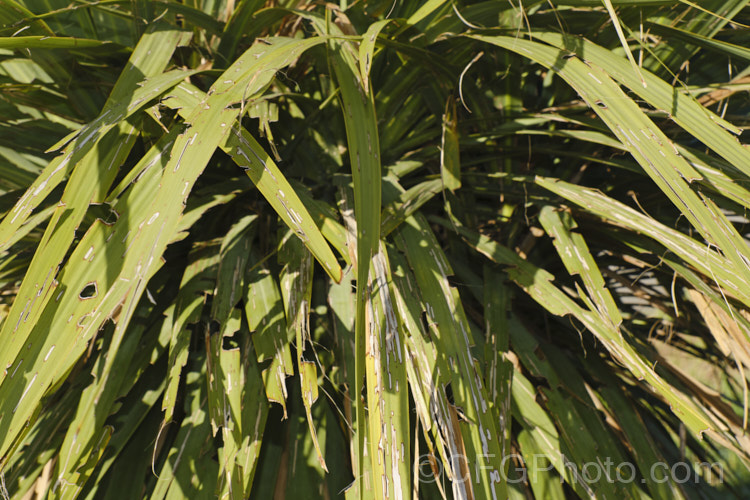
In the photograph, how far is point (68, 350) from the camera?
0.40m

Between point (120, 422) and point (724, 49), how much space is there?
2.93ft

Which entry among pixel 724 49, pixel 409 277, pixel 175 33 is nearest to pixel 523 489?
pixel 409 277

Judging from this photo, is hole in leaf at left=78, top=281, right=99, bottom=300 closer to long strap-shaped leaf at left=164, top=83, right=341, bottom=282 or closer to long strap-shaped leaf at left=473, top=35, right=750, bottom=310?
long strap-shaped leaf at left=164, top=83, right=341, bottom=282

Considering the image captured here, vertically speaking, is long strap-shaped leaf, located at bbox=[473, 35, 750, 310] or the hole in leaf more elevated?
long strap-shaped leaf, located at bbox=[473, 35, 750, 310]

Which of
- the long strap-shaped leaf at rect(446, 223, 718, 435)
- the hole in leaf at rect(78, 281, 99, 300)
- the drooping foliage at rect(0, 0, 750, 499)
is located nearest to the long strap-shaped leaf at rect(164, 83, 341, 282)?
the drooping foliage at rect(0, 0, 750, 499)

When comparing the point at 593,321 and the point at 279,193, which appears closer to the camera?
the point at 279,193

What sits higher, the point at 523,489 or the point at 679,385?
the point at 679,385

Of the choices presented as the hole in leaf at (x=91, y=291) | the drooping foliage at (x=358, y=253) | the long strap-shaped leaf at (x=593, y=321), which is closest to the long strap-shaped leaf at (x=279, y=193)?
the drooping foliage at (x=358, y=253)

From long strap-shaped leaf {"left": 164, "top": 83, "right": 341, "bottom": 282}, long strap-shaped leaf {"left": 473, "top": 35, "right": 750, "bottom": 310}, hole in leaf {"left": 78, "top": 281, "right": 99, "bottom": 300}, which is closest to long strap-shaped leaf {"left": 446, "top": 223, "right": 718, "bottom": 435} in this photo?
long strap-shaped leaf {"left": 473, "top": 35, "right": 750, "bottom": 310}

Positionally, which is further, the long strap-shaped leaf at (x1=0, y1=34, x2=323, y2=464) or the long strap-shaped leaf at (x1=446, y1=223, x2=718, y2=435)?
the long strap-shaped leaf at (x1=446, y1=223, x2=718, y2=435)

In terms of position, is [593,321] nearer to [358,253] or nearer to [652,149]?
[652,149]

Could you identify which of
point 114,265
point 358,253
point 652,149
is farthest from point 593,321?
point 114,265

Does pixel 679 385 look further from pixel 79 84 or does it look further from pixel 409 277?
pixel 79 84

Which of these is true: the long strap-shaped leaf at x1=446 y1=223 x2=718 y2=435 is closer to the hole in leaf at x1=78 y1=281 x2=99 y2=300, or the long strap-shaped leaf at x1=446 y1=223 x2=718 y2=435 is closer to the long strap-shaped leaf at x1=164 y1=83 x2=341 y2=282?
the long strap-shaped leaf at x1=164 y1=83 x2=341 y2=282
